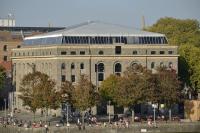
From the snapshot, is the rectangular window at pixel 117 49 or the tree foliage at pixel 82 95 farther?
the rectangular window at pixel 117 49

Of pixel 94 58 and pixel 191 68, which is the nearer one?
pixel 94 58

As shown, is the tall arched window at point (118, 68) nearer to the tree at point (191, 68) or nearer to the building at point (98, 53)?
the building at point (98, 53)

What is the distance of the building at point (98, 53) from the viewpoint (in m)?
157

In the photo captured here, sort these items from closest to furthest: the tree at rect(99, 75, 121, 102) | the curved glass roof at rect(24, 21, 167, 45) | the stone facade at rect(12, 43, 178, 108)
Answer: the tree at rect(99, 75, 121, 102), the stone facade at rect(12, 43, 178, 108), the curved glass roof at rect(24, 21, 167, 45)

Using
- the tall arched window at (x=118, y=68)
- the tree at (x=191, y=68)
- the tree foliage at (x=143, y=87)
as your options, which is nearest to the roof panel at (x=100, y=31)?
the tall arched window at (x=118, y=68)

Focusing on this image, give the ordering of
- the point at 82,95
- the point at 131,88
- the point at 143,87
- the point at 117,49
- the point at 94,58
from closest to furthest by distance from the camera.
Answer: the point at 82,95 → the point at 131,88 → the point at 143,87 → the point at 94,58 → the point at 117,49

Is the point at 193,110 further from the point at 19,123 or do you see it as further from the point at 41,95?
the point at 19,123

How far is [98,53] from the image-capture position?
15775 centimetres

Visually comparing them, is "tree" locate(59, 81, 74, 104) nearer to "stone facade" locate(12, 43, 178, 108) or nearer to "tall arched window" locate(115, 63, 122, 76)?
"stone facade" locate(12, 43, 178, 108)

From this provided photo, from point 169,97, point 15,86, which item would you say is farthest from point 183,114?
point 15,86

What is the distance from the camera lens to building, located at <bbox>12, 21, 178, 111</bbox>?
157 metres

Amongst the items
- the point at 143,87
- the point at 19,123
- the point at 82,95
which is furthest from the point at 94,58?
the point at 19,123

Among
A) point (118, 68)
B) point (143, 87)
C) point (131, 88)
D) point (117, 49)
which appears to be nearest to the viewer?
point (131, 88)

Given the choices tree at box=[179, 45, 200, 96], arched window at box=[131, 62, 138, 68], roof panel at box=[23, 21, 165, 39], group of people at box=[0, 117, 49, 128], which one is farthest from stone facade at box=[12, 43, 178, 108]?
group of people at box=[0, 117, 49, 128]
